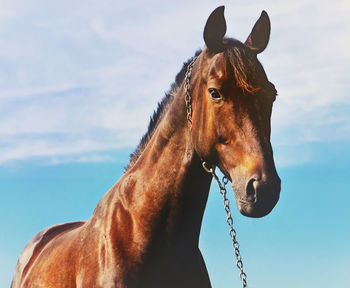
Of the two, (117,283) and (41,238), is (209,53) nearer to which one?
(117,283)

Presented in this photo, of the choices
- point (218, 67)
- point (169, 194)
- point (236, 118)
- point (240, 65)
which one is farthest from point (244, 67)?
point (169, 194)

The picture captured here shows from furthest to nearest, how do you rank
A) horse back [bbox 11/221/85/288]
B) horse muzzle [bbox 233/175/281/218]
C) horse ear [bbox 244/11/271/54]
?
horse back [bbox 11/221/85/288] → horse ear [bbox 244/11/271/54] → horse muzzle [bbox 233/175/281/218]

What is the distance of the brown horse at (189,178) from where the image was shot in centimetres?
405

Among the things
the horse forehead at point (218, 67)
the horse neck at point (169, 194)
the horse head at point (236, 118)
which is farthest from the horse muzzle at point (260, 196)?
the horse forehead at point (218, 67)

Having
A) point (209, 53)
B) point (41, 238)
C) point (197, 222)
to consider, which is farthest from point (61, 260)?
point (209, 53)

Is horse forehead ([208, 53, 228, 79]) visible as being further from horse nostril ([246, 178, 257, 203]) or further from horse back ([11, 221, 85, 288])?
horse back ([11, 221, 85, 288])

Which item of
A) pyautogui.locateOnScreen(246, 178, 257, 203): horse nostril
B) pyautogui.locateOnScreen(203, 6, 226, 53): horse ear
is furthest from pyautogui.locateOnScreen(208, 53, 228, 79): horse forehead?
pyautogui.locateOnScreen(246, 178, 257, 203): horse nostril

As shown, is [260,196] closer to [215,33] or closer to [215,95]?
[215,95]

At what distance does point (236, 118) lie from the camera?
409cm

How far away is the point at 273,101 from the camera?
14.2ft

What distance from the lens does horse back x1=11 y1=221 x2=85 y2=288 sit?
7109mm

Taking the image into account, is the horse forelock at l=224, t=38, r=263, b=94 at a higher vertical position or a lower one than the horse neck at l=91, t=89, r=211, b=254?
higher

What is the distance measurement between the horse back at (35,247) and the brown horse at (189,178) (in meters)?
2.05

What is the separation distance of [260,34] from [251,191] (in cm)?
188
